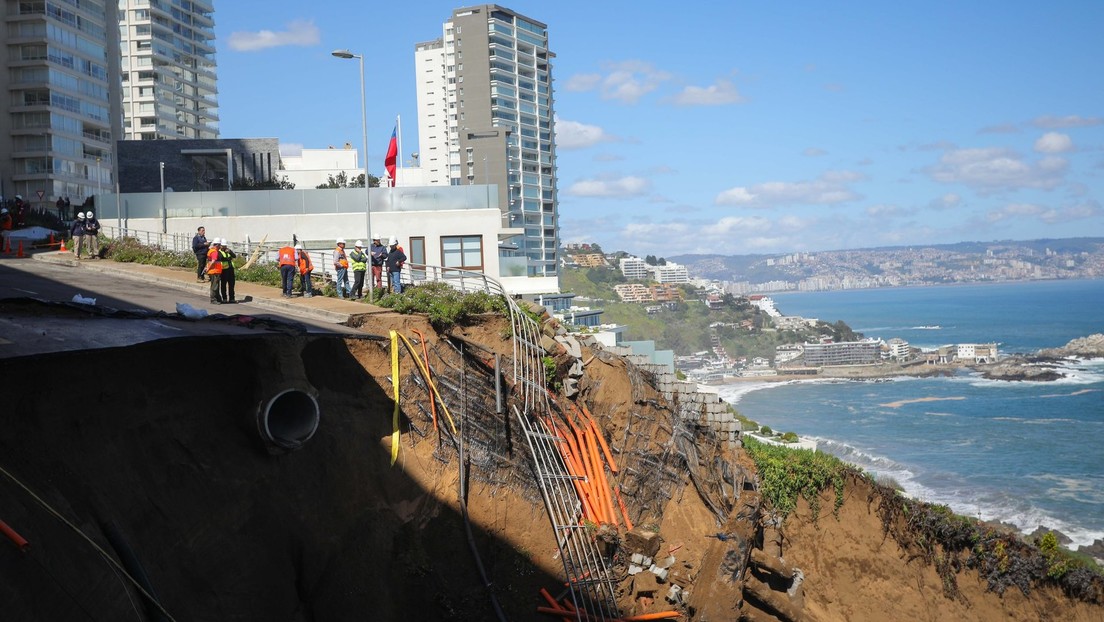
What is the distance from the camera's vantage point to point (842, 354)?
147875 mm

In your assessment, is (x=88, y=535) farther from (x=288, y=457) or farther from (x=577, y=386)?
(x=577, y=386)

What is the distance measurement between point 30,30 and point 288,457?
7271 centimetres

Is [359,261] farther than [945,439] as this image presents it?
No

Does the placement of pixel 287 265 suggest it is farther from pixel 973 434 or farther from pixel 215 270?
pixel 973 434

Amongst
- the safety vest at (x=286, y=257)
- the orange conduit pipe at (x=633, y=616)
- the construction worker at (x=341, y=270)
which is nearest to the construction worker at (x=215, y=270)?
the safety vest at (x=286, y=257)

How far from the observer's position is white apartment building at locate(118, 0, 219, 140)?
12156cm

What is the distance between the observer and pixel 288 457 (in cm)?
1612

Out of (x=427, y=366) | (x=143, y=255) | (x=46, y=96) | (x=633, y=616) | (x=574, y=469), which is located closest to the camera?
(x=633, y=616)

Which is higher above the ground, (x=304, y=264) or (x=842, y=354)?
(x=304, y=264)

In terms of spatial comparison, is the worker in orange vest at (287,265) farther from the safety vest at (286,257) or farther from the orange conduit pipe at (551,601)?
the orange conduit pipe at (551,601)

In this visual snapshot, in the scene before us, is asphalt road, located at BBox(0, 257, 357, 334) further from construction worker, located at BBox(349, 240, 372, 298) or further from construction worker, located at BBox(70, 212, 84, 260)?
construction worker, located at BBox(349, 240, 372, 298)

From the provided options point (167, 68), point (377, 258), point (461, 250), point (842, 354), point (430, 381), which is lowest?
point (842, 354)

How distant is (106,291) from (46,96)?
207 feet

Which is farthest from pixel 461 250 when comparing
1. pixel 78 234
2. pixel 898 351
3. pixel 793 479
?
pixel 898 351
